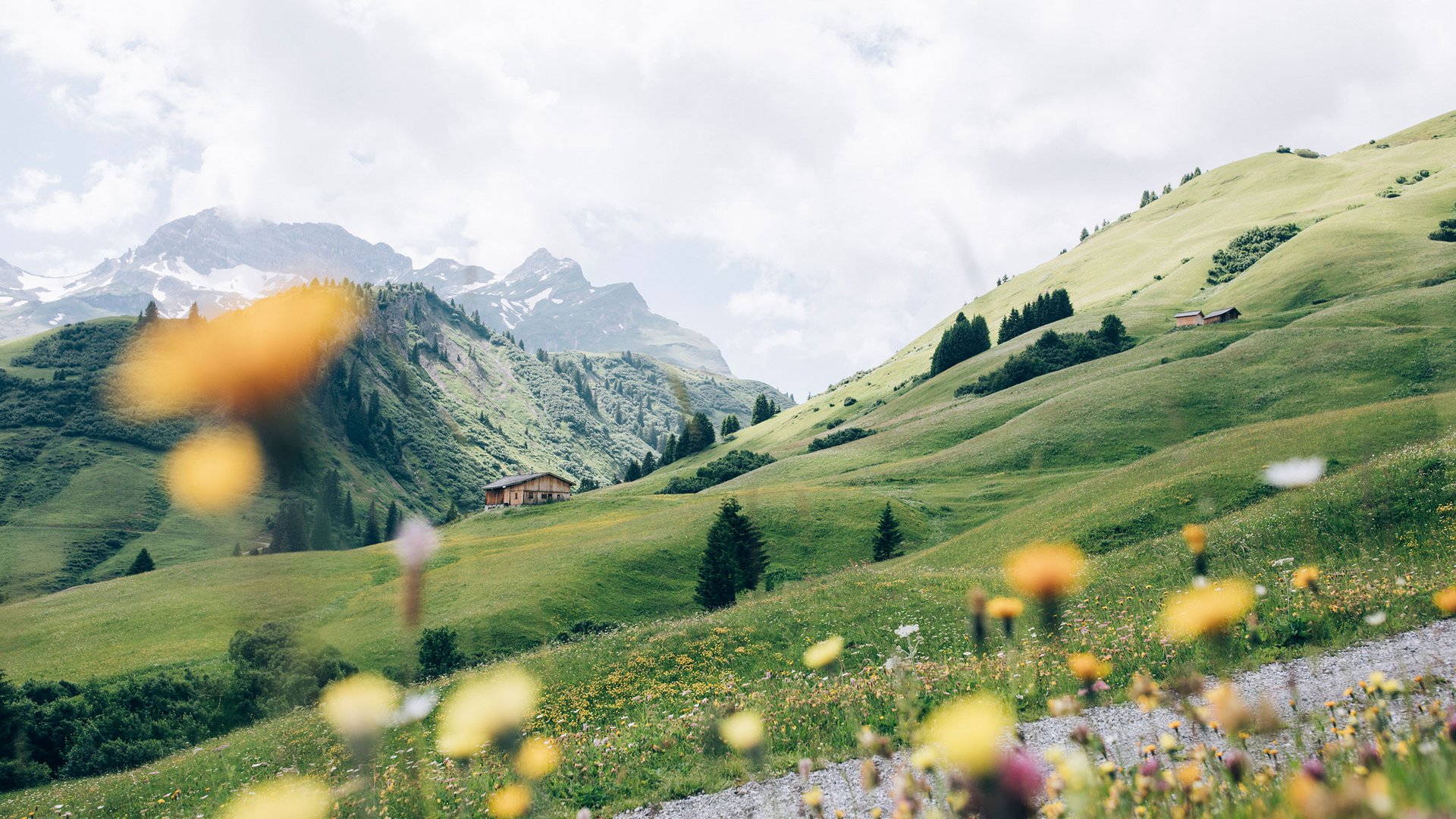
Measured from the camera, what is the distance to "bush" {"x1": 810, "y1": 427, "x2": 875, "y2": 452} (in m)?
107

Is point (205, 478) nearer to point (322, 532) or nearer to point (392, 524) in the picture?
point (322, 532)

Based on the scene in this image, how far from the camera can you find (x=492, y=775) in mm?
10914

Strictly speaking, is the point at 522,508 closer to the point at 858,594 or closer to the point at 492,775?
the point at 858,594

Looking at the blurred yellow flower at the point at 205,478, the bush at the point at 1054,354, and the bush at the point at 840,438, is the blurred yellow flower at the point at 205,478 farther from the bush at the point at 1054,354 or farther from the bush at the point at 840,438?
the bush at the point at 1054,354

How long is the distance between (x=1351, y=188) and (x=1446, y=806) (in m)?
242

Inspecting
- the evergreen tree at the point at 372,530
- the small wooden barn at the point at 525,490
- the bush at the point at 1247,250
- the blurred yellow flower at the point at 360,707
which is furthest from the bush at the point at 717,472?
the bush at the point at 1247,250

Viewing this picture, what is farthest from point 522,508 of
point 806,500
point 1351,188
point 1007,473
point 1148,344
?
point 1351,188

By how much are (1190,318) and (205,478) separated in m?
226

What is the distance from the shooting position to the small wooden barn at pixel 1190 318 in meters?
109

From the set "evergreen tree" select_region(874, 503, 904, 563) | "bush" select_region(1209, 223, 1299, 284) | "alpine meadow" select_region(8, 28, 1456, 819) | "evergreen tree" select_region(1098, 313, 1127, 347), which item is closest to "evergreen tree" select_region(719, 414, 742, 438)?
"alpine meadow" select_region(8, 28, 1456, 819)

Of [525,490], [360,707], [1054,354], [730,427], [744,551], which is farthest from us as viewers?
[730,427]

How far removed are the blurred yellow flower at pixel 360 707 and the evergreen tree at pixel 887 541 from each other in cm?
3195

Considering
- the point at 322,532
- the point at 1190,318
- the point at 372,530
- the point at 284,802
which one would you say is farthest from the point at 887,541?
the point at 322,532

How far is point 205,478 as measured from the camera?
191 meters
